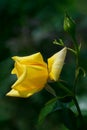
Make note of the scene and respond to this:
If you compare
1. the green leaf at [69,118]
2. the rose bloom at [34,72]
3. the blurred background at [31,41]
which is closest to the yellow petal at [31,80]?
the rose bloom at [34,72]

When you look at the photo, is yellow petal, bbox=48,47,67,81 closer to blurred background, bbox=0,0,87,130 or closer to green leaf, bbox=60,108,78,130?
green leaf, bbox=60,108,78,130

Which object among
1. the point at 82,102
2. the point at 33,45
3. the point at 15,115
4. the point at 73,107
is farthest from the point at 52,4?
the point at 73,107

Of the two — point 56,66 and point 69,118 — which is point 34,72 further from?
point 69,118

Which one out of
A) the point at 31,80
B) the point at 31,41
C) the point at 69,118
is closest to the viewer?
the point at 31,80

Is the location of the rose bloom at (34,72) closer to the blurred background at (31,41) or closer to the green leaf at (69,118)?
the green leaf at (69,118)

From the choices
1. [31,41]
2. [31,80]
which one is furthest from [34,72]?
[31,41]

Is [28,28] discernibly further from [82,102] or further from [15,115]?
[82,102]

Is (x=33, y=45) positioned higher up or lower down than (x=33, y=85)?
lower down

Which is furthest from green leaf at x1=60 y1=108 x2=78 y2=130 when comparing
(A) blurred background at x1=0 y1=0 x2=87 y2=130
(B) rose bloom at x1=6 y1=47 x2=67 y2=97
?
(A) blurred background at x1=0 y1=0 x2=87 y2=130
